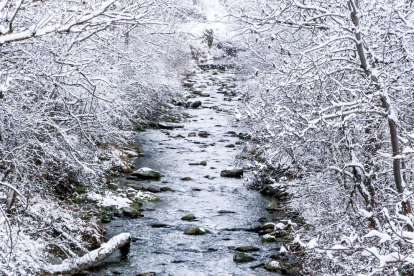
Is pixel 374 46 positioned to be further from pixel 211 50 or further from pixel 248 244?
pixel 211 50

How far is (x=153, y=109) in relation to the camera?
24.4m

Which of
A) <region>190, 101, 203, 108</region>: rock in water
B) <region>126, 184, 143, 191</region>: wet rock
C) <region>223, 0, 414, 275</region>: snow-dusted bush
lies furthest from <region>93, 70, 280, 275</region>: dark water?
<region>190, 101, 203, 108</region>: rock in water

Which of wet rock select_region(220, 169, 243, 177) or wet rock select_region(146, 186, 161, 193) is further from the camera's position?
wet rock select_region(220, 169, 243, 177)

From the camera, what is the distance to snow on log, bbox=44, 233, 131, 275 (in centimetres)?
827

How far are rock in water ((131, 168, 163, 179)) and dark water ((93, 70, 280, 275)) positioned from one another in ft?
1.01

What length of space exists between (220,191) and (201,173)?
6.09 ft

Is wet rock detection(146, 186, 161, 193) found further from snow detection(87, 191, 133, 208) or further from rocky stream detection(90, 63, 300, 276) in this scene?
snow detection(87, 191, 133, 208)

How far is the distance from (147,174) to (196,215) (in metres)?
3.39

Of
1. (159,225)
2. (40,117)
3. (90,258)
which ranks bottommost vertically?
(90,258)

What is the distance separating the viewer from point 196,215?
12.3 m

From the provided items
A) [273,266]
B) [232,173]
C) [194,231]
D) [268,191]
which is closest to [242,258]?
[273,266]

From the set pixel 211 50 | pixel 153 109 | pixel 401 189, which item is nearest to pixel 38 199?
pixel 401 189

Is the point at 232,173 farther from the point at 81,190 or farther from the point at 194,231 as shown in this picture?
the point at 81,190

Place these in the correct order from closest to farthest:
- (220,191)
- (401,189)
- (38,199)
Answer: (401,189) → (38,199) → (220,191)
